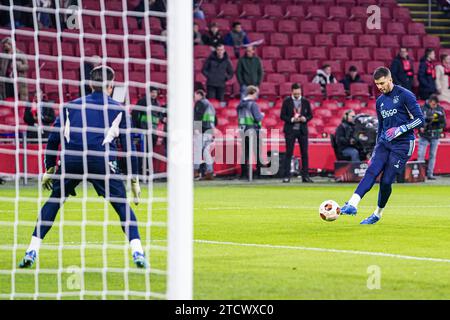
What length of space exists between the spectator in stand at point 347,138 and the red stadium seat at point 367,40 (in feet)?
20.9

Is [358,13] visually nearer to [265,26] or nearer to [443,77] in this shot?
[265,26]

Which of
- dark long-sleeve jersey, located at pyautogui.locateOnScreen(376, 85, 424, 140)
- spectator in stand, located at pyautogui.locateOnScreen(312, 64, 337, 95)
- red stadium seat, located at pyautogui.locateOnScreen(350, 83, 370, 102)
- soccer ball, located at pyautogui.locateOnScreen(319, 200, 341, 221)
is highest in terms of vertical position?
spectator in stand, located at pyautogui.locateOnScreen(312, 64, 337, 95)

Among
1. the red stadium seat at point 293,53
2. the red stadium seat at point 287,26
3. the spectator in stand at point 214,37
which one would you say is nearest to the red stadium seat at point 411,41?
the red stadium seat at point 287,26

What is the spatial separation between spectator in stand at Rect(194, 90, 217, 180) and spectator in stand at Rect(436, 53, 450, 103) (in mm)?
7180

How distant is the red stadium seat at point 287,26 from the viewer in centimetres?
3025

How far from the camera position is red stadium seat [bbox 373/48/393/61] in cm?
3048

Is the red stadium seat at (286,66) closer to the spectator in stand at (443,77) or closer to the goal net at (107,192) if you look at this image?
the spectator in stand at (443,77)

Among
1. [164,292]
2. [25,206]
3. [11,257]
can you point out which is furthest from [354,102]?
[164,292]

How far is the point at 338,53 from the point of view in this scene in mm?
30125

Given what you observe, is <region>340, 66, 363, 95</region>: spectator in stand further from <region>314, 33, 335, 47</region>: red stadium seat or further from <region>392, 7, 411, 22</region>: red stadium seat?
<region>392, 7, 411, 22</region>: red stadium seat

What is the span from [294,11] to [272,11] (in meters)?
0.66

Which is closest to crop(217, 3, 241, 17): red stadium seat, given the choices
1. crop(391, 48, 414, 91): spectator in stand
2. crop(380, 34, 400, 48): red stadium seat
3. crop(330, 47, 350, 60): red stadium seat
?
crop(330, 47, 350, 60): red stadium seat
